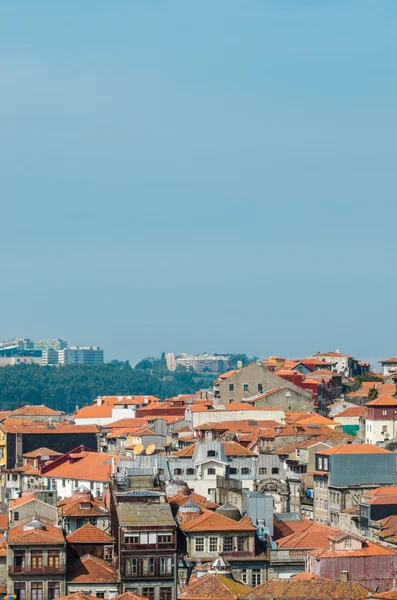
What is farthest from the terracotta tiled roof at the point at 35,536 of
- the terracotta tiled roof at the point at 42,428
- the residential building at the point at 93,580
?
the terracotta tiled roof at the point at 42,428

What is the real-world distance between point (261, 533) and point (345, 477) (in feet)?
61.0

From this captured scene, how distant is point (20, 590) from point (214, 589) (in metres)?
10.5

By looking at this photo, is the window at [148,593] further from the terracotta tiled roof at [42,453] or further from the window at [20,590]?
the terracotta tiled roof at [42,453]

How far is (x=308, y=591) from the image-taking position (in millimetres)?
68562

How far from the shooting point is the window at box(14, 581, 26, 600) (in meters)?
75.8

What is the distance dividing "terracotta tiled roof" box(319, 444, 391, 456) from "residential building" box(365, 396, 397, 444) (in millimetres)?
13894

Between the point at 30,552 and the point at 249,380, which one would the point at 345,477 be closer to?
the point at 30,552

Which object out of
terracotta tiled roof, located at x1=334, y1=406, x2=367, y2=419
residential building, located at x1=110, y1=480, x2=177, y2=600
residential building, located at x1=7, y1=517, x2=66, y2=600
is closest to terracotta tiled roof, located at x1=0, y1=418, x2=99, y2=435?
terracotta tiled roof, located at x1=334, y1=406, x2=367, y2=419

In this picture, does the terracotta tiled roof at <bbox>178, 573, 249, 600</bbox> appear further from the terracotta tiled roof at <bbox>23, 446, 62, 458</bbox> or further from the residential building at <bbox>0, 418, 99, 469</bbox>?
the residential building at <bbox>0, 418, 99, 469</bbox>

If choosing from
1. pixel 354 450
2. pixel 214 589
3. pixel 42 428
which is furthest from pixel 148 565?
pixel 42 428

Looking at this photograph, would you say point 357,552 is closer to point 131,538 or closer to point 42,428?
point 131,538

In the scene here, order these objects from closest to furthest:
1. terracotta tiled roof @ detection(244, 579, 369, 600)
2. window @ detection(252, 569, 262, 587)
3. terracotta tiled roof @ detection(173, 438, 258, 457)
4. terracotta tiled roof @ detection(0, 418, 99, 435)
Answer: terracotta tiled roof @ detection(244, 579, 369, 600), window @ detection(252, 569, 262, 587), terracotta tiled roof @ detection(173, 438, 258, 457), terracotta tiled roof @ detection(0, 418, 99, 435)

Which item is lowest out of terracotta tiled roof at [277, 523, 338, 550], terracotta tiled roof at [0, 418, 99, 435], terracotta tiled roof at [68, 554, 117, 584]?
terracotta tiled roof at [68, 554, 117, 584]

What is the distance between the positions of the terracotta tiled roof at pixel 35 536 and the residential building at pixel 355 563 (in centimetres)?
1270
